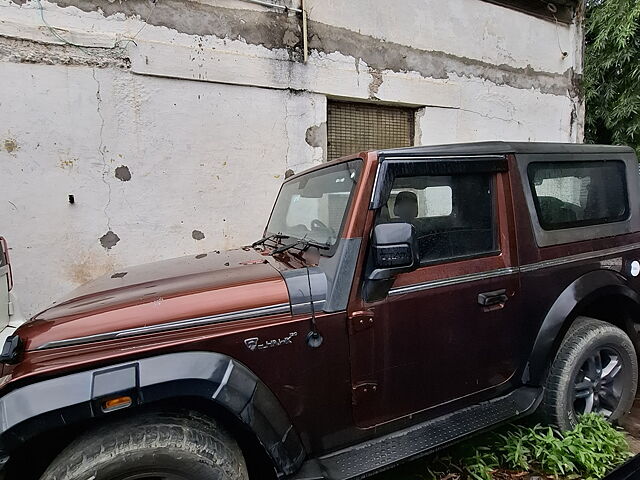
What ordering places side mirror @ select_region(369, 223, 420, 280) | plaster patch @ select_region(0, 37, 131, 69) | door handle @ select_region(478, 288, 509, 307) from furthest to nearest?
1. plaster patch @ select_region(0, 37, 131, 69)
2. door handle @ select_region(478, 288, 509, 307)
3. side mirror @ select_region(369, 223, 420, 280)

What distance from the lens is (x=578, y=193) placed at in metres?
2.52

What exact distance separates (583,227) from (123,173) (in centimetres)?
428

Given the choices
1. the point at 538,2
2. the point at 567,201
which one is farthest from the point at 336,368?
the point at 538,2

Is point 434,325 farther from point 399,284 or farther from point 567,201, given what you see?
point 567,201

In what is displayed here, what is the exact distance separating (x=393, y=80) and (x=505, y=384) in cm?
455

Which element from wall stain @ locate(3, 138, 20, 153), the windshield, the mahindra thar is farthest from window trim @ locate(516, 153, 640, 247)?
wall stain @ locate(3, 138, 20, 153)

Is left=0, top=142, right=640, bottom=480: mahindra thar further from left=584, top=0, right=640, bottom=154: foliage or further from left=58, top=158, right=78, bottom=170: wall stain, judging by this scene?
left=584, top=0, right=640, bottom=154: foliage

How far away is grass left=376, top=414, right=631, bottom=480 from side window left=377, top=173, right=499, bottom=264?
49.6 inches

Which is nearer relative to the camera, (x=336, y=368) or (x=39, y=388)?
(x=39, y=388)

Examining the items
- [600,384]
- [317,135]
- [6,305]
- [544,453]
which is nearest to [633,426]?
[600,384]

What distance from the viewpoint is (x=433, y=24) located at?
582cm

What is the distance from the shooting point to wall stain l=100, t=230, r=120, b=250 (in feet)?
13.7

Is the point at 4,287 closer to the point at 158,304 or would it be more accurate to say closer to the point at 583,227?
the point at 158,304

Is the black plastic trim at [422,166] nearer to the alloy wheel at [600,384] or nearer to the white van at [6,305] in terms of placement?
the alloy wheel at [600,384]
